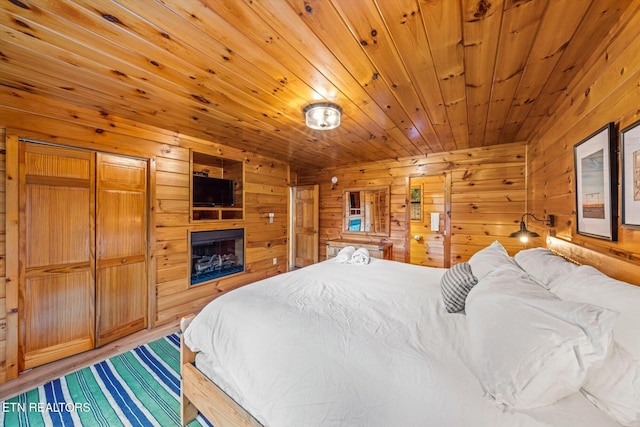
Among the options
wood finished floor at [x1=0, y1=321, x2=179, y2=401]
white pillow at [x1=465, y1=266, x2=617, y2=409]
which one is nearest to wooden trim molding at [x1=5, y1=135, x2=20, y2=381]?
wood finished floor at [x1=0, y1=321, x2=179, y2=401]

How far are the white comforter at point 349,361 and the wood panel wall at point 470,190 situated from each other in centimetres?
228

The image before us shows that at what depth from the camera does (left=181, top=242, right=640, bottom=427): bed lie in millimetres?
718

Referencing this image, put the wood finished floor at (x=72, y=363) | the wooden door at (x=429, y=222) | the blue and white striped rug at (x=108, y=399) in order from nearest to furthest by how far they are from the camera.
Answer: the blue and white striped rug at (x=108, y=399) → the wood finished floor at (x=72, y=363) → the wooden door at (x=429, y=222)

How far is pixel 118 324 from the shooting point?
2.49 metres

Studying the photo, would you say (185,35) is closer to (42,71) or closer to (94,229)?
(42,71)

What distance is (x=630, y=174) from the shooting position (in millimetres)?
1062

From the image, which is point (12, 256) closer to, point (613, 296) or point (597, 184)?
point (613, 296)

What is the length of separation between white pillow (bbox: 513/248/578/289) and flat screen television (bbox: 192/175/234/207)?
3.44 m

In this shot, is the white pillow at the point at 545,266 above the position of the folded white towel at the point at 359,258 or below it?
above

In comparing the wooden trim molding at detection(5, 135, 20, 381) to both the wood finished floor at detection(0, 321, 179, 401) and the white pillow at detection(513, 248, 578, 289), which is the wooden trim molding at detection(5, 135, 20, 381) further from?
the white pillow at detection(513, 248, 578, 289)

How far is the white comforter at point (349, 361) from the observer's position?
79 centimetres

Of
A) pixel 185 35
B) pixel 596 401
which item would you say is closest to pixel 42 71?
pixel 185 35

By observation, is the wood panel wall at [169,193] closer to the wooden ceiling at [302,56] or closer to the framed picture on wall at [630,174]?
the wooden ceiling at [302,56]

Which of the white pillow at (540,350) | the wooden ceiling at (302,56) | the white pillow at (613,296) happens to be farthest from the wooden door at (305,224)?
the white pillow at (540,350)
